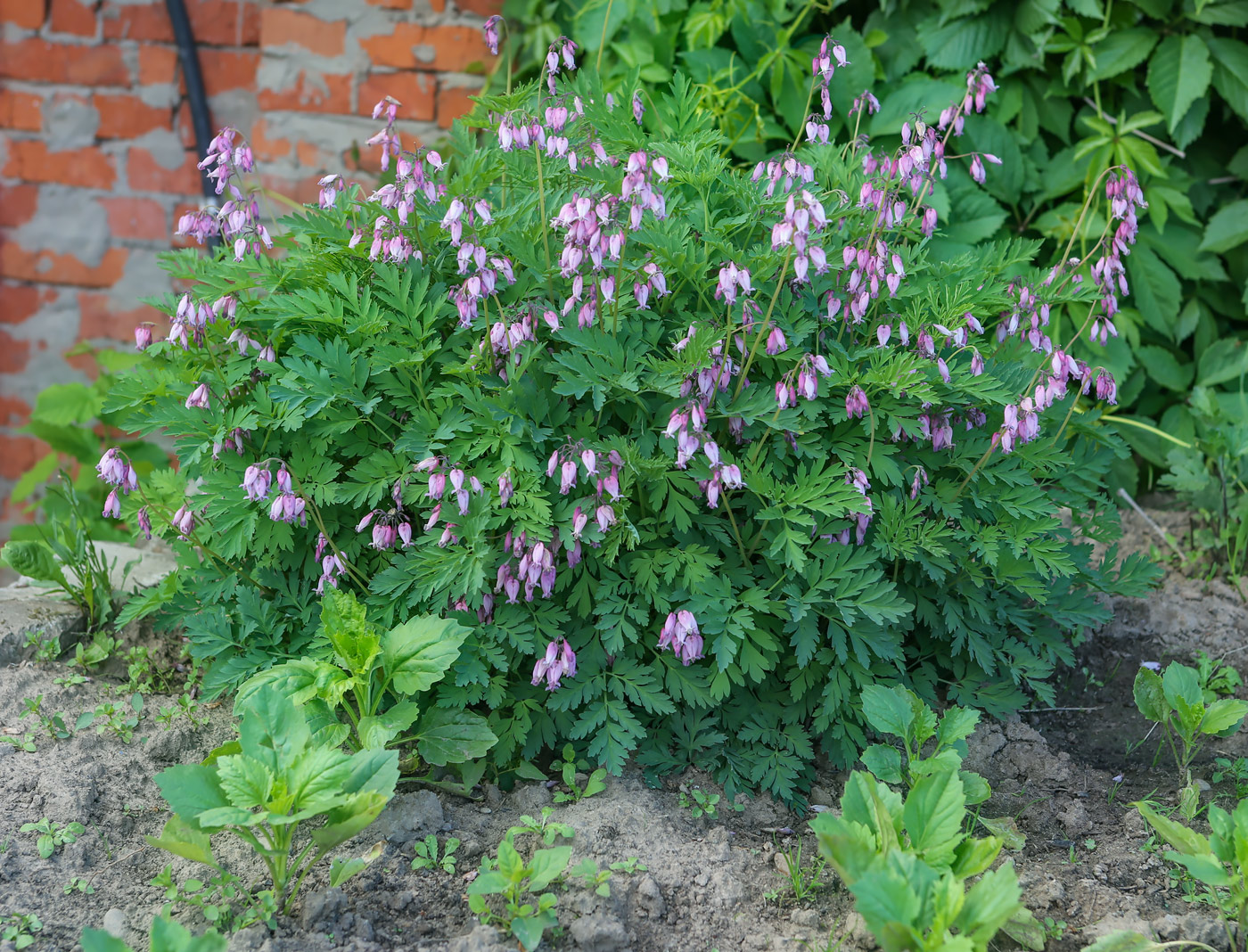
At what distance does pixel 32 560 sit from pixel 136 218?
2.28 m

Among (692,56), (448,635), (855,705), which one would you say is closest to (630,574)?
(448,635)

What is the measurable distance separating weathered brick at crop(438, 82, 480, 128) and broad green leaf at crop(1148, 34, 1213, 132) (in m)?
2.81

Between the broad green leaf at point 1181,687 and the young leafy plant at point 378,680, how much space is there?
1599 mm

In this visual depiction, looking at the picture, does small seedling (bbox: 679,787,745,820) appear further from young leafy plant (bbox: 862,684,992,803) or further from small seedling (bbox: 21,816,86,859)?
small seedling (bbox: 21,816,86,859)

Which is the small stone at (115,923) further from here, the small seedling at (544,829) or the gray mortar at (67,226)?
the gray mortar at (67,226)

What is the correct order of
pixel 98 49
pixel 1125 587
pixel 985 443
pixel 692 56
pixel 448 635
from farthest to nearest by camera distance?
pixel 98 49 → pixel 692 56 → pixel 1125 587 → pixel 985 443 → pixel 448 635

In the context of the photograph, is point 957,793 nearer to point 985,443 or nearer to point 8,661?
point 985,443

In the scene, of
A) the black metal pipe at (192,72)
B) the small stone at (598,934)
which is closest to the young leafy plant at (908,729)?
the small stone at (598,934)

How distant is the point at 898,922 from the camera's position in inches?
60.9

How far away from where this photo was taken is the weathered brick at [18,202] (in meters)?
4.42

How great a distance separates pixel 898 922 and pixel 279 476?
150 cm

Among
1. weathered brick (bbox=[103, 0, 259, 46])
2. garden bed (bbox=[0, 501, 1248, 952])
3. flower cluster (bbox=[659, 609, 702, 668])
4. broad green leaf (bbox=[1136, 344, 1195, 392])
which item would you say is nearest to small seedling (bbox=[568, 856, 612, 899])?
garden bed (bbox=[0, 501, 1248, 952])

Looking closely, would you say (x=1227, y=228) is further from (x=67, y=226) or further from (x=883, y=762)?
(x=67, y=226)

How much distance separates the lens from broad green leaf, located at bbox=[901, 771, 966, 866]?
5.81 feet
